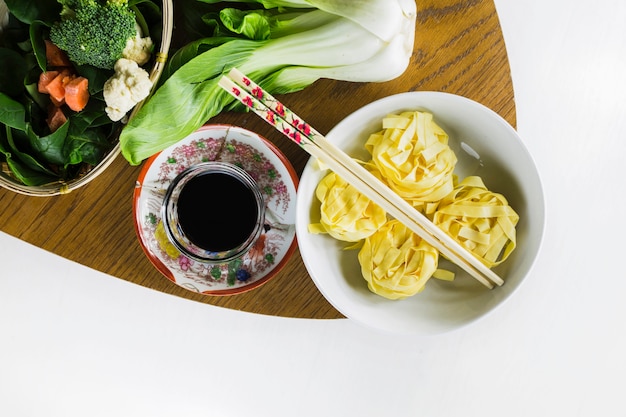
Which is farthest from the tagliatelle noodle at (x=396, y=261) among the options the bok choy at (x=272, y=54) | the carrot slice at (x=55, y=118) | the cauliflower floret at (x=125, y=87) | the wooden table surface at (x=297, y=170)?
the carrot slice at (x=55, y=118)

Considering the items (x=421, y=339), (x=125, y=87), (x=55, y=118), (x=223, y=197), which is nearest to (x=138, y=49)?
(x=125, y=87)

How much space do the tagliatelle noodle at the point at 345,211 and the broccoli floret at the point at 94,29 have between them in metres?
0.42

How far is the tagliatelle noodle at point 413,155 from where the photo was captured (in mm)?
1061

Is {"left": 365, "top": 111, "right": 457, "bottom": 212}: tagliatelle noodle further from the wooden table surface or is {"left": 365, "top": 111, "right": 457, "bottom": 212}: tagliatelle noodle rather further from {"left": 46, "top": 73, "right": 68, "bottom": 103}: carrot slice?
{"left": 46, "top": 73, "right": 68, "bottom": 103}: carrot slice

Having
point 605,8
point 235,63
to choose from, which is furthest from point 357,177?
point 605,8

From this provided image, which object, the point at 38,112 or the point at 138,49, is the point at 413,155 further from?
the point at 38,112

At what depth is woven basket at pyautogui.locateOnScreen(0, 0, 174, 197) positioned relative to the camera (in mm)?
1003

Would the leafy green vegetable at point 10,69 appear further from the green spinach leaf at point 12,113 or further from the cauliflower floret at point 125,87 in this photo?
the cauliflower floret at point 125,87

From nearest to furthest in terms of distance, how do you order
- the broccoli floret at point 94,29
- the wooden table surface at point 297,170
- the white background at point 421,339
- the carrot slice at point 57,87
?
the broccoli floret at point 94,29 < the carrot slice at point 57,87 < the wooden table surface at point 297,170 < the white background at point 421,339

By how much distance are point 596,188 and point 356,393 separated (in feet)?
2.87

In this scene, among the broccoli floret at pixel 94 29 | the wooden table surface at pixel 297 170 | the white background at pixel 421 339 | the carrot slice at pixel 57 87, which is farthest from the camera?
the white background at pixel 421 339

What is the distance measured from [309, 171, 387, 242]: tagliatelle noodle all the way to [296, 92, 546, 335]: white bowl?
0.09ft

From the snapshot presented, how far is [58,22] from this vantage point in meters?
0.99

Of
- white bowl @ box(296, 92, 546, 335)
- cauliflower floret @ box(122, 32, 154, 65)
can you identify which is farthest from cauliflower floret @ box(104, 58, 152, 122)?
white bowl @ box(296, 92, 546, 335)
